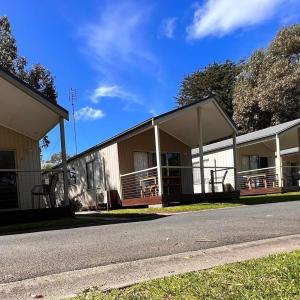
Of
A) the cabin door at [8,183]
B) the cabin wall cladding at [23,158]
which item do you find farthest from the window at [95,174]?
the cabin door at [8,183]

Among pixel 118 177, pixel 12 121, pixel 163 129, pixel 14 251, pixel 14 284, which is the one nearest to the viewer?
pixel 14 284

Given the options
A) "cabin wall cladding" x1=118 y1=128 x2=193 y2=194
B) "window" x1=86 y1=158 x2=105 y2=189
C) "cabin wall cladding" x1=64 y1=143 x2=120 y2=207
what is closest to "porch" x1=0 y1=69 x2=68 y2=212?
"cabin wall cladding" x1=64 y1=143 x2=120 y2=207

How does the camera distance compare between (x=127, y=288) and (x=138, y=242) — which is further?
(x=138, y=242)

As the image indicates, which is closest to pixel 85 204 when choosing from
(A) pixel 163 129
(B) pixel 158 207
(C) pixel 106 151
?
(C) pixel 106 151

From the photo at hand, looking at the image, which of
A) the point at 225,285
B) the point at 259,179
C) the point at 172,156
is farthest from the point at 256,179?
the point at 225,285

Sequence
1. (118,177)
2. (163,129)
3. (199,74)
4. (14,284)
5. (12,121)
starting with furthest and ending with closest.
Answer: (199,74)
(163,129)
(118,177)
(12,121)
(14,284)

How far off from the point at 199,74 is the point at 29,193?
125 ft

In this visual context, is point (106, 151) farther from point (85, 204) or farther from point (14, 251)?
point (14, 251)

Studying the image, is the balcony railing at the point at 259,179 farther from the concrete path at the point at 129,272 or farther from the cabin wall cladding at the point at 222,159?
the concrete path at the point at 129,272

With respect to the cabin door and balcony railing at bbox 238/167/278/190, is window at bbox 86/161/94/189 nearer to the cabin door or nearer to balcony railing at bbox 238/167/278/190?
the cabin door

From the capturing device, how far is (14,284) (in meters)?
4.86

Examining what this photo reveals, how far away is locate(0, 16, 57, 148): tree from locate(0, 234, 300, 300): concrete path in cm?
2364

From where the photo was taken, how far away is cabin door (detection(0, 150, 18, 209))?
16516mm

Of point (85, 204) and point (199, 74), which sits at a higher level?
point (199, 74)
